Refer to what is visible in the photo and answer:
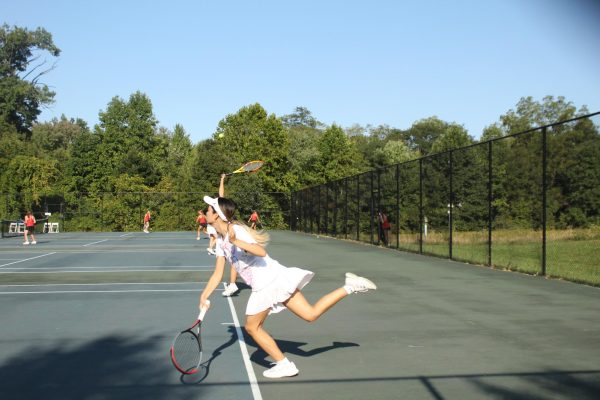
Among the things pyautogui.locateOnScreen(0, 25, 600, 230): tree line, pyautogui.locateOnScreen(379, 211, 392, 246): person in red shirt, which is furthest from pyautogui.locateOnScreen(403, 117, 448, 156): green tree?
pyautogui.locateOnScreen(379, 211, 392, 246): person in red shirt

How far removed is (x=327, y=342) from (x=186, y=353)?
6.02ft

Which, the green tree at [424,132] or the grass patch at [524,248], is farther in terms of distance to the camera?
the green tree at [424,132]

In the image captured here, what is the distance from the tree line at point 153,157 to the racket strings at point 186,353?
22441 mm

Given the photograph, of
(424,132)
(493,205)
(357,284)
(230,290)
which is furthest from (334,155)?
(357,284)

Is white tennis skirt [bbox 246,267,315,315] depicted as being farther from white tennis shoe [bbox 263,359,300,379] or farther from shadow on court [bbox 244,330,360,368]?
shadow on court [bbox 244,330,360,368]

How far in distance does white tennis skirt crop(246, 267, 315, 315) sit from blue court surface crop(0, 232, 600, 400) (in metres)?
0.62

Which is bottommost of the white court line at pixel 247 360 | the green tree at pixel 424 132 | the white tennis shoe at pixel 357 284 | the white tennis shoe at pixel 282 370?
the white court line at pixel 247 360

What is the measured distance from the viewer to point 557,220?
2108 centimetres

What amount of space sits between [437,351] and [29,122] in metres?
68.5

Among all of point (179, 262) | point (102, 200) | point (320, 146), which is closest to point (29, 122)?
point (102, 200)

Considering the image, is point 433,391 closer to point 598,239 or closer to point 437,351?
point 437,351

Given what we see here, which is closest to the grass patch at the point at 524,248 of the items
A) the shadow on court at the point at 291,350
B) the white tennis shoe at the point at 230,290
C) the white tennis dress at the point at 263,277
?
the white tennis shoe at the point at 230,290

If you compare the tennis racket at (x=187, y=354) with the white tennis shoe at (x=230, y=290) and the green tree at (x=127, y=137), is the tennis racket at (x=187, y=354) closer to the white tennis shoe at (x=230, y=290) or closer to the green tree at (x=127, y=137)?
the white tennis shoe at (x=230, y=290)

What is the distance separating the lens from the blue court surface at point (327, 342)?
16.7ft
